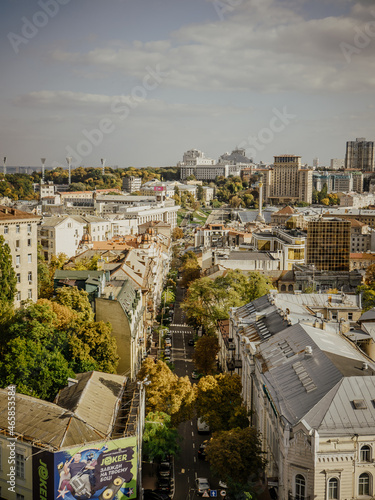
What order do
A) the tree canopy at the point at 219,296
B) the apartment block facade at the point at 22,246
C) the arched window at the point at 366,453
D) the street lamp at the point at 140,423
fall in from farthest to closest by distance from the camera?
the tree canopy at the point at 219,296, the apartment block facade at the point at 22,246, the street lamp at the point at 140,423, the arched window at the point at 366,453

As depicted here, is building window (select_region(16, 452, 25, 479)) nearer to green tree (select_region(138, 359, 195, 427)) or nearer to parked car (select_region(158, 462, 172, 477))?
parked car (select_region(158, 462, 172, 477))

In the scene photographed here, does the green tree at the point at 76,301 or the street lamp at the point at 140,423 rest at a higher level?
the green tree at the point at 76,301

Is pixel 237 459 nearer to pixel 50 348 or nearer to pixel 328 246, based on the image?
pixel 50 348

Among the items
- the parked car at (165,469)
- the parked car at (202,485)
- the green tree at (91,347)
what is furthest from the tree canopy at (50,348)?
the parked car at (202,485)

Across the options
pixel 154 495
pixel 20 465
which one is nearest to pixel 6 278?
pixel 20 465

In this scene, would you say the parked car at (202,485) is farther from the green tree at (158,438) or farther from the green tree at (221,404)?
the green tree at (221,404)

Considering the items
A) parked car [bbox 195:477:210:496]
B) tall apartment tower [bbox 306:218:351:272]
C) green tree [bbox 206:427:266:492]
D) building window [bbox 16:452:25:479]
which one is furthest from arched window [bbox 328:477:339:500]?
tall apartment tower [bbox 306:218:351:272]
